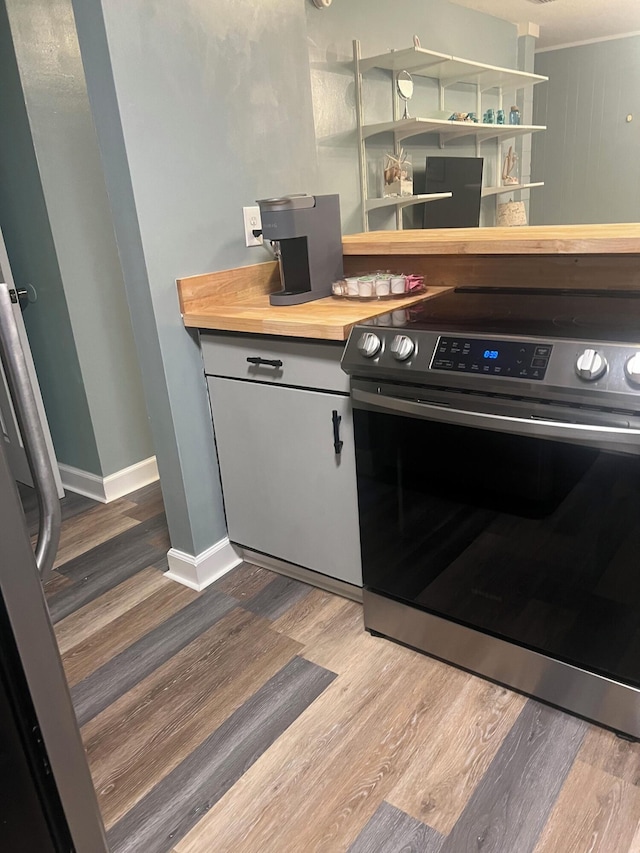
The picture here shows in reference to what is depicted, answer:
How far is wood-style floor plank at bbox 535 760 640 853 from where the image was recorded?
120 cm

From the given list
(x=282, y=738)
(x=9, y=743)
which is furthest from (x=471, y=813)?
(x=9, y=743)

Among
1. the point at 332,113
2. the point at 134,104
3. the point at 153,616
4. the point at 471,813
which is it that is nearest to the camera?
the point at 471,813

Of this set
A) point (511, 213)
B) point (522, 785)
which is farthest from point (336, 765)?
point (511, 213)

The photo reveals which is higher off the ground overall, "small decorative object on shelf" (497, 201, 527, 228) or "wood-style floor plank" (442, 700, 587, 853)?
"small decorative object on shelf" (497, 201, 527, 228)

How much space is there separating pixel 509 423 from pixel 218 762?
1035 mm

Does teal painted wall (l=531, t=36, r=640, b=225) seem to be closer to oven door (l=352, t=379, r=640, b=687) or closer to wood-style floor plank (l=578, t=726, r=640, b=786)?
oven door (l=352, t=379, r=640, b=687)

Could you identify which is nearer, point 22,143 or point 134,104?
point 134,104

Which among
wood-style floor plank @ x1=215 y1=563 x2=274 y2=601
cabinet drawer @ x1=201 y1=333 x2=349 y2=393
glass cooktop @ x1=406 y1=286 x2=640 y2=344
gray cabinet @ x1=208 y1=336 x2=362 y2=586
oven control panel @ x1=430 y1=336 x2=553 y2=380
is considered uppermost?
glass cooktop @ x1=406 y1=286 x2=640 y2=344

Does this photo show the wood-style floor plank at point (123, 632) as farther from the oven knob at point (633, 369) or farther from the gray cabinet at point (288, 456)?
the oven knob at point (633, 369)

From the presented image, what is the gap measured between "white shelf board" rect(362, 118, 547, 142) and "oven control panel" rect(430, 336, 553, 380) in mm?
Answer: 2389

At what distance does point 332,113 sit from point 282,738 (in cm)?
294

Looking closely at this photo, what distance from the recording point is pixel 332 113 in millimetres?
3207

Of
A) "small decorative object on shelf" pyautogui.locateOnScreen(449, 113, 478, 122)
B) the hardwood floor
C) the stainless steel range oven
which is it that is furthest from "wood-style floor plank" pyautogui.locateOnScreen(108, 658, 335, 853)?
"small decorative object on shelf" pyautogui.locateOnScreen(449, 113, 478, 122)

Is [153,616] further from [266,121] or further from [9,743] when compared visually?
[266,121]
